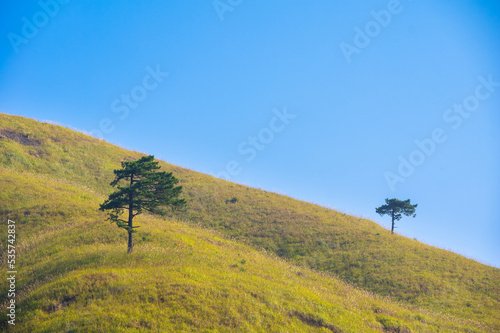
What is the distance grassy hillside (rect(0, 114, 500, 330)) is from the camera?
84.7 ft

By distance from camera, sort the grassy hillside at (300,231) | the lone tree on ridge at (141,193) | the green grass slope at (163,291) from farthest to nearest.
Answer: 1. the grassy hillside at (300,231)
2. the lone tree on ridge at (141,193)
3. the green grass slope at (163,291)

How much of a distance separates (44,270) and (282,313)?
15.3 m

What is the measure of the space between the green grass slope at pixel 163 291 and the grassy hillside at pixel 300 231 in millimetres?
4625

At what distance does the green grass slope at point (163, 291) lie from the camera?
1233cm

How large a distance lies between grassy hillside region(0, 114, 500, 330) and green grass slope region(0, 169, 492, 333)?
15.2 feet

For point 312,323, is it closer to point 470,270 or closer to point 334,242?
point 334,242

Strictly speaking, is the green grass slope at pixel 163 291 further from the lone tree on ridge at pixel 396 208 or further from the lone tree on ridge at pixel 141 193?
the lone tree on ridge at pixel 396 208

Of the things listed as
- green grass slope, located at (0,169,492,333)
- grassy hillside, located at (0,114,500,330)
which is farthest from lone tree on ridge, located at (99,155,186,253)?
grassy hillside, located at (0,114,500,330)

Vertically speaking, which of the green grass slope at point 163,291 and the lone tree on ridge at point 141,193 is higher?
the lone tree on ridge at point 141,193

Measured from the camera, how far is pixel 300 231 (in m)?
38.8

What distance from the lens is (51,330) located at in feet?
36.3

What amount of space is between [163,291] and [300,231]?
2741cm

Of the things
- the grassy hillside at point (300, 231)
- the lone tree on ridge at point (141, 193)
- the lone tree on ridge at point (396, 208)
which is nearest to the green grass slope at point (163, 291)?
the lone tree on ridge at point (141, 193)

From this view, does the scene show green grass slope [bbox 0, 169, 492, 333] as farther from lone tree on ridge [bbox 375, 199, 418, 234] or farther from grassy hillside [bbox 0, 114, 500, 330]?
lone tree on ridge [bbox 375, 199, 418, 234]
